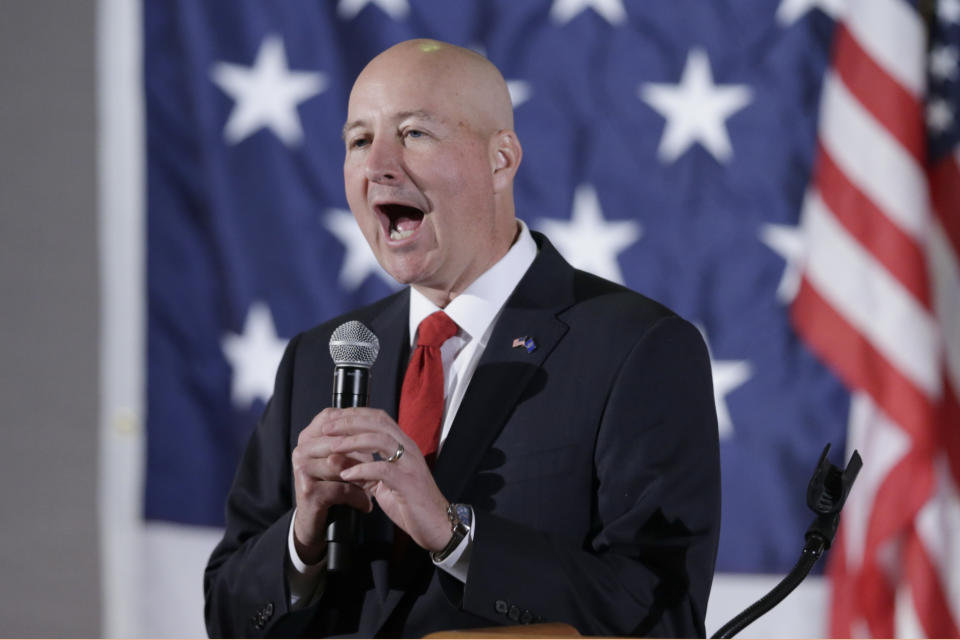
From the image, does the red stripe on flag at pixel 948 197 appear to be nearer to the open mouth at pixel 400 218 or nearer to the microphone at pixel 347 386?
the open mouth at pixel 400 218

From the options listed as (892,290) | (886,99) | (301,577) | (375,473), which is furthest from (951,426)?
(375,473)

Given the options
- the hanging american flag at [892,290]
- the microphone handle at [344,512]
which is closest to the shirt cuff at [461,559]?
the microphone handle at [344,512]

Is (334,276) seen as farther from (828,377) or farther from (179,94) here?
(828,377)

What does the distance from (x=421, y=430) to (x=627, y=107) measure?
2002 mm

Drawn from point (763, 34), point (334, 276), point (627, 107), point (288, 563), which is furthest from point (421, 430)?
point (763, 34)

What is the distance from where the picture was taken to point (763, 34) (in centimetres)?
346

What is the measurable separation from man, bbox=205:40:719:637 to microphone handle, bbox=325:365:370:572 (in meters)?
0.02

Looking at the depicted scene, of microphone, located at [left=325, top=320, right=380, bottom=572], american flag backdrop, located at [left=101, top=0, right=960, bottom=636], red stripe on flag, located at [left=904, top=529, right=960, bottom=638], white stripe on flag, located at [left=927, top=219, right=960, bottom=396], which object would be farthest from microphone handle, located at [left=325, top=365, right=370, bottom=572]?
white stripe on flag, located at [left=927, top=219, right=960, bottom=396]

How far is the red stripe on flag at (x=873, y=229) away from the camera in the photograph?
3.38 m

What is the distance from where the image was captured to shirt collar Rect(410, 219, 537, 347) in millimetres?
1836

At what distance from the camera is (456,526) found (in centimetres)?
152

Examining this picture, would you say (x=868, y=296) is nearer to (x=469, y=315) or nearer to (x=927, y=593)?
(x=927, y=593)

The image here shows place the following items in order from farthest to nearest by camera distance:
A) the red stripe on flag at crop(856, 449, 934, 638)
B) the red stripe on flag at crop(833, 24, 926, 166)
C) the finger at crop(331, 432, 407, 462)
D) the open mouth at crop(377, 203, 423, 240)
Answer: the red stripe on flag at crop(833, 24, 926, 166) → the red stripe on flag at crop(856, 449, 934, 638) → the open mouth at crop(377, 203, 423, 240) → the finger at crop(331, 432, 407, 462)

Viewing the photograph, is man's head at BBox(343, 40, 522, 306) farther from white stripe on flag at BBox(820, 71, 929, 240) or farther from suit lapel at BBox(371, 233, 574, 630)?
white stripe on flag at BBox(820, 71, 929, 240)
